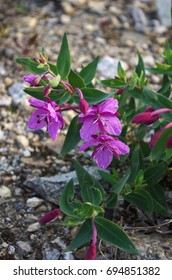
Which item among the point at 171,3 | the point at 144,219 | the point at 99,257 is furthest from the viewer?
the point at 171,3

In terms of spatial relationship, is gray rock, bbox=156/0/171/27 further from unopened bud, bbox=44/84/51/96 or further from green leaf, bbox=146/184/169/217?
unopened bud, bbox=44/84/51/96

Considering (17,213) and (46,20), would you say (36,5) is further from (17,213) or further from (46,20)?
(17,213)

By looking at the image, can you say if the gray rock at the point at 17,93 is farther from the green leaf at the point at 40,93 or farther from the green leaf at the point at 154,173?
the green leaf at the point at 154,173

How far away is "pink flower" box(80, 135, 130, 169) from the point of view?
2.45 meters

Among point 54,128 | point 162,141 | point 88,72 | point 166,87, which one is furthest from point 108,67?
point 162,141

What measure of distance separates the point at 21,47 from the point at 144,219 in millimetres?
1796

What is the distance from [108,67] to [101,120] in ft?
5.56

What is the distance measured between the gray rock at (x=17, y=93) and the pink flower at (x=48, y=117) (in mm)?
1201

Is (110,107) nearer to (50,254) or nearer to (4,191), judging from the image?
(50,254)

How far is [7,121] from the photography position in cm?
365

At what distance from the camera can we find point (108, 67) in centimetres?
409

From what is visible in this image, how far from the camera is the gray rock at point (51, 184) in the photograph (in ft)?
9.95

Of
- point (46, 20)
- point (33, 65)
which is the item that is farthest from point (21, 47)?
point (33, 65)

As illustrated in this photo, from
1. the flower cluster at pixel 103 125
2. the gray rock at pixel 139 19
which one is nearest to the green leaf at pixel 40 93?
the flower cluster at pixel 103 125
